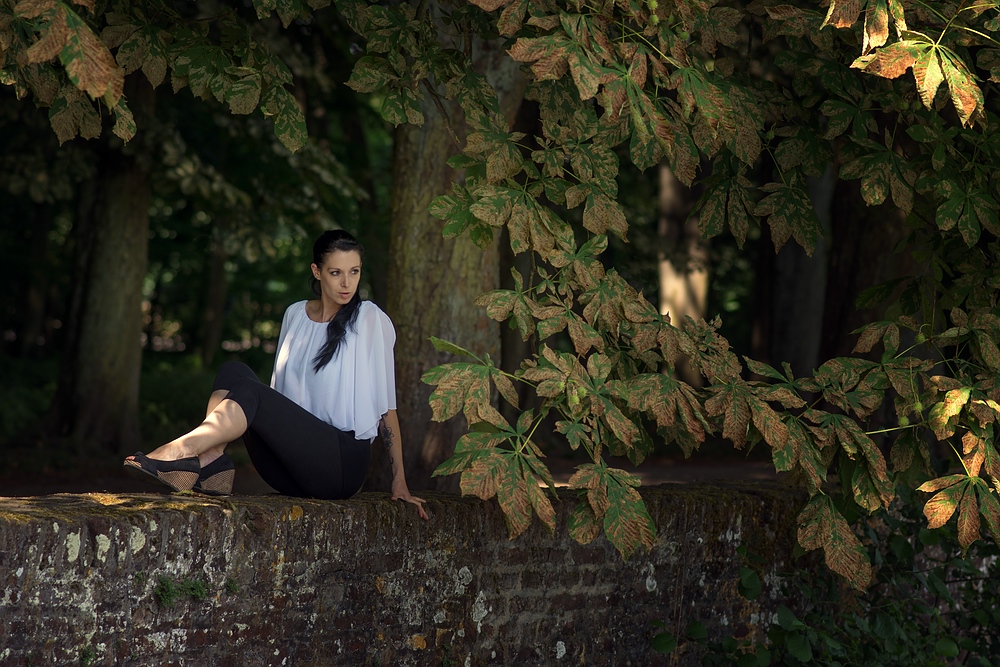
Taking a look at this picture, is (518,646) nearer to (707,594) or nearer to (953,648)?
(707,594)

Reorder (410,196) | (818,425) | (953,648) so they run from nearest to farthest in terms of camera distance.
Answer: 1. (818,425)
2. (953,648)
3. (410,196)

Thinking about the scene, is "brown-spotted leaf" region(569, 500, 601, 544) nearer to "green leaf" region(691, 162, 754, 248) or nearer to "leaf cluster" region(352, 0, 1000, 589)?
"leaf cluster" region(352, 0, 1000, 589)

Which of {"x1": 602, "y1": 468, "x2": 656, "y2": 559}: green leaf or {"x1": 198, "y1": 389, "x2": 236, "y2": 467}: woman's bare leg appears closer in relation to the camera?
{"x1": 602, "y1": 468, "x2": 656, "y2": 559}: green leaf

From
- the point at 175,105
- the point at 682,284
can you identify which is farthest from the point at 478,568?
the point at 682,284

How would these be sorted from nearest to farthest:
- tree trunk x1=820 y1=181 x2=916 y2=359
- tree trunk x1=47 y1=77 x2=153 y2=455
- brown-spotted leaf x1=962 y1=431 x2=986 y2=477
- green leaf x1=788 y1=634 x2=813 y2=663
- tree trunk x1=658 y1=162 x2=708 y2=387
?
brown-spotted leaf x1=962 y1=431 x2=986 y2=477 → green leaf x1=788 y1=634 x2=813 y2=663 → tree trunk x1=820 y1=181 x2=916 y2=359 → tree trunk x1=47 y1=77 x2=153 y2=455 → tree trunk x1=658 y1=162 x2=708 y2=387

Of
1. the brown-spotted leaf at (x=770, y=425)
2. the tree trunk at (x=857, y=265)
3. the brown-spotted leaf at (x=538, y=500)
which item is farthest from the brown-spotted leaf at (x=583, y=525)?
the tree trunk at (x=857, y=265)

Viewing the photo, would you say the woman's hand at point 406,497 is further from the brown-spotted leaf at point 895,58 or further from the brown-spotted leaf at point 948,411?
the brown-spotted leaf at point 895,58

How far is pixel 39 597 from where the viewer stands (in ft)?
12.1

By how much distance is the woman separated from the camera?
15.4 feet

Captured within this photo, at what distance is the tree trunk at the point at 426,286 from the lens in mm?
6684

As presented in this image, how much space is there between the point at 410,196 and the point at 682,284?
11.0 meters

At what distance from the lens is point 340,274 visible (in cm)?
501

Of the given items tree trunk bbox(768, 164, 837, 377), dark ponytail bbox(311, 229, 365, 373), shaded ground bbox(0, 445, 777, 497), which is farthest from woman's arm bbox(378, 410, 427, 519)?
tree trunk bbox(768, 164, 837, 377)

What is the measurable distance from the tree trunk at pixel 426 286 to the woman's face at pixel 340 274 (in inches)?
65.1
